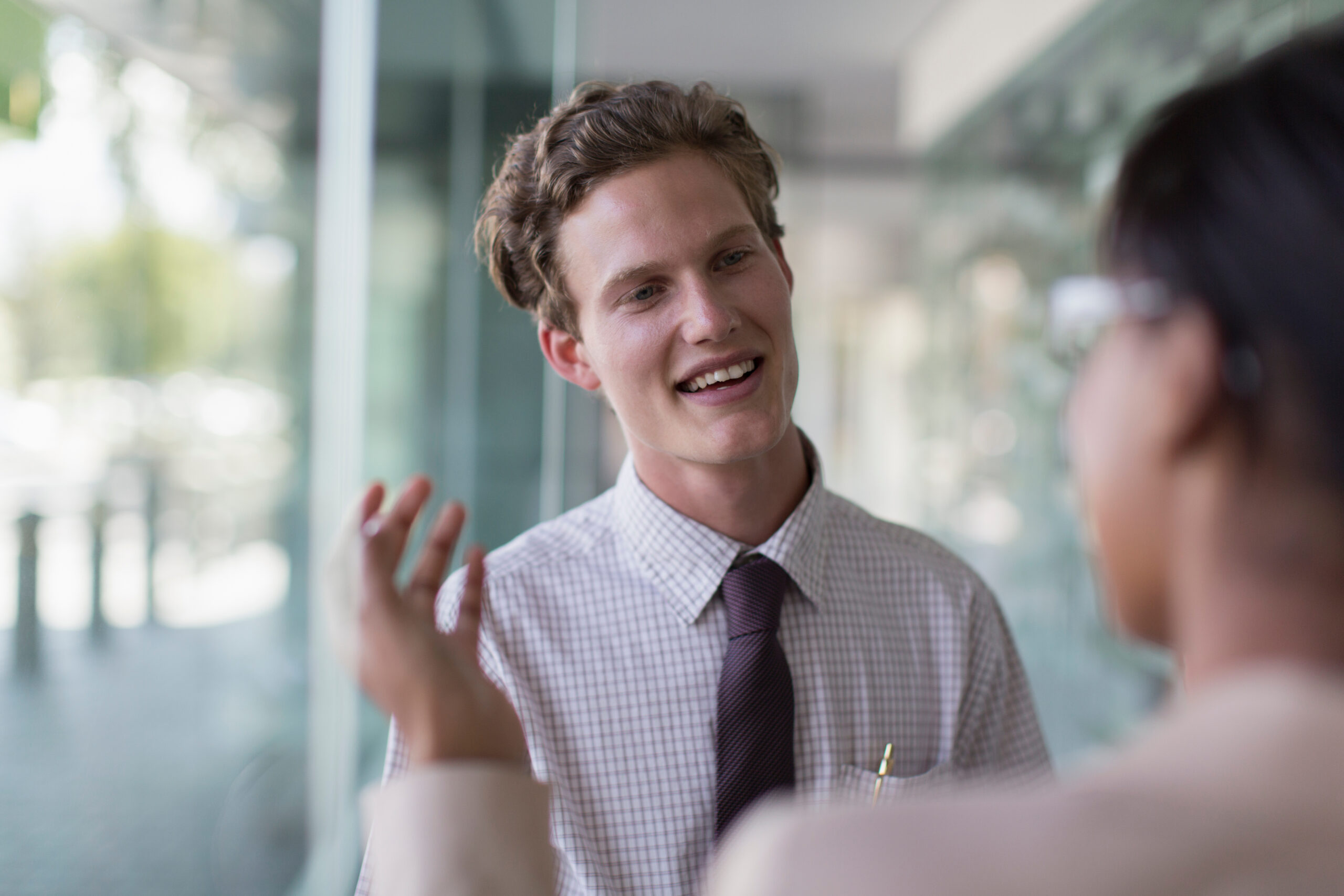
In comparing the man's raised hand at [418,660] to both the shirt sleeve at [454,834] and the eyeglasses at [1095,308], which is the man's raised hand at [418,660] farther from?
the eyeglasses at [1095,308]

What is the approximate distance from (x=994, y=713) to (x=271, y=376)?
4.34ft

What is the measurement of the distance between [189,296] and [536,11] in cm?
285

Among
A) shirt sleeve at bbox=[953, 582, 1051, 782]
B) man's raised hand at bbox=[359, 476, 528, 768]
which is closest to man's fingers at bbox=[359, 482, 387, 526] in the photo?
man's raised hand at bbox=[359, 476, 528, 768]

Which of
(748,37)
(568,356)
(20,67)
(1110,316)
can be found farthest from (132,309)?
(748,37)

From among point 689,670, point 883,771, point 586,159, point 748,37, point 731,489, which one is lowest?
point 883,771

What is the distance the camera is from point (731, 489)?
4.36ft

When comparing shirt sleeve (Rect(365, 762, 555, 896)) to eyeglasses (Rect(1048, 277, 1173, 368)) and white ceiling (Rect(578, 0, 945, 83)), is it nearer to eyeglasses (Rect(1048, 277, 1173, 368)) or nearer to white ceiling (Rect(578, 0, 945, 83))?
eyeglasses (Rect(1048, 277, 1173, 368))

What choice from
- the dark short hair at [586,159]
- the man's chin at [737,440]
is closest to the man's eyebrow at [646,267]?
the dark short hair at [586,159]

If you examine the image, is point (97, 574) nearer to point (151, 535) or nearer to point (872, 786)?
point (151, 535)

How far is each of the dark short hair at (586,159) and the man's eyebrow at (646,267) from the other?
4.3 inches

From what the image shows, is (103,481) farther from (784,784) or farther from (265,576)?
(784,784)

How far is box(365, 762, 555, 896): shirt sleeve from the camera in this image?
0.70 metres

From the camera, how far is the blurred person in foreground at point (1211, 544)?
1.53 ft

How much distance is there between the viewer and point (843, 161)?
8.30m
